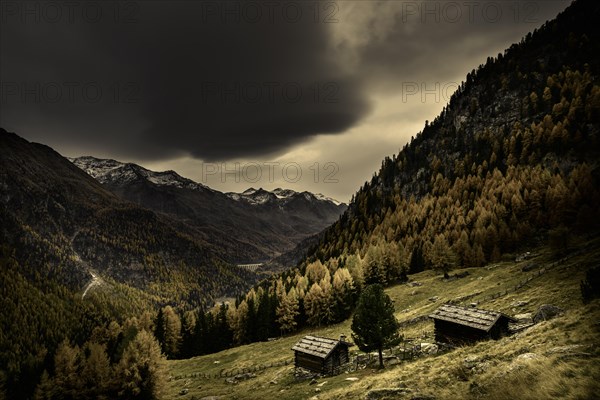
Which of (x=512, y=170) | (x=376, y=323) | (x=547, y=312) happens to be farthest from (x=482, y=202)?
(x=376, y=323)

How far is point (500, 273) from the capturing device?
6925 centimetres

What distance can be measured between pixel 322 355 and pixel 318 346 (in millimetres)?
2381

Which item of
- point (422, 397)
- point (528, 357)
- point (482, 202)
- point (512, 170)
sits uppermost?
point (512, 170)

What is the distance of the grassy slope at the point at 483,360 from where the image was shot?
1461cm

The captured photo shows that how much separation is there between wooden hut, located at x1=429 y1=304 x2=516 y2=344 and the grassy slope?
490cm

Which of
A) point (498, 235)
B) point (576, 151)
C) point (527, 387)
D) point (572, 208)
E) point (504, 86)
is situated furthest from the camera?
point (504, 86)

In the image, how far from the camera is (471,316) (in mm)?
34812

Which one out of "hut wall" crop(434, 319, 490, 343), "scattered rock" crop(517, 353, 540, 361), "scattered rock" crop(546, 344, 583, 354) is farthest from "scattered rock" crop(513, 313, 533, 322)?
"scattered rock" crop(546, 344, 583, 354)

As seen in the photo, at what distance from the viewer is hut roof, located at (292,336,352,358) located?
4353 centimetres

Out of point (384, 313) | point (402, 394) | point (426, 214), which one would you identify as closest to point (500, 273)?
point (384, 313)

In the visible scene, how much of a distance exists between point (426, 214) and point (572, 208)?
59.6 metres

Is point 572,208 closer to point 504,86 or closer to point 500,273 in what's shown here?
point 500,273

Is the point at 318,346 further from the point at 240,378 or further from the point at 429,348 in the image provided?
the point at 240,378

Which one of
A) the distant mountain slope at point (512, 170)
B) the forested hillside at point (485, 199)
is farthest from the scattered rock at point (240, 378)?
the distant mountain slope at point (512, 170)
